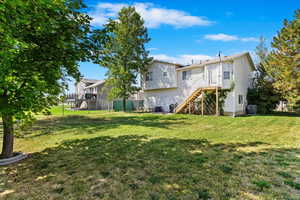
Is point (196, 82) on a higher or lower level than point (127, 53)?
lower

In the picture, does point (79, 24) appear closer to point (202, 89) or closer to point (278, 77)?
point (202, 89)

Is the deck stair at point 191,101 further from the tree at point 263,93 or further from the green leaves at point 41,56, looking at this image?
the green leaves at point 41,56

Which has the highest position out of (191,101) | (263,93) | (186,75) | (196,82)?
(186,75)

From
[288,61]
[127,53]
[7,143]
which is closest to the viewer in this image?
[7,143]

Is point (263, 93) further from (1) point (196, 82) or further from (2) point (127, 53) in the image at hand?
(2) point (127, 53)

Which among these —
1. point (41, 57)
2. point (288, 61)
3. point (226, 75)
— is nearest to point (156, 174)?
point (41, 57)

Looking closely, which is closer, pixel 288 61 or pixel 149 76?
pixel 288 61

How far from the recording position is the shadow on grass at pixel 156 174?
299cm

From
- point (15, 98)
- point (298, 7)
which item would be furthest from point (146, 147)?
point (298, 7)

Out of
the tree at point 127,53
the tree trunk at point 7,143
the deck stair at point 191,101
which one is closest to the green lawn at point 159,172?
the tree trunk at point 7,143

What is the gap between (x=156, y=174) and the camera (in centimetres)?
374

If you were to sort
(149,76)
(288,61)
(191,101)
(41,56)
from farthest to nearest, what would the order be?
(149,76) < (191,101) < (288,61) < (41,56)

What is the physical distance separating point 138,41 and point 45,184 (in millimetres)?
20437

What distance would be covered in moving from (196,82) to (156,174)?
15.9 m
